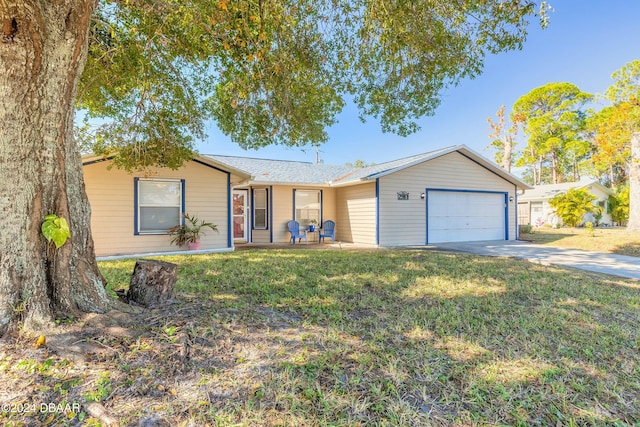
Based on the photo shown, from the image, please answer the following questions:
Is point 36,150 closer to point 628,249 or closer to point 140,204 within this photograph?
point 140,204

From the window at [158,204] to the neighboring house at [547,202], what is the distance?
22.3 meters

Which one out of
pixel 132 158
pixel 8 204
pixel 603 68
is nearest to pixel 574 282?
pixel 8 204

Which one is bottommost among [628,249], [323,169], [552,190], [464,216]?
[628,249]

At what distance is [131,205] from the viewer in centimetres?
845

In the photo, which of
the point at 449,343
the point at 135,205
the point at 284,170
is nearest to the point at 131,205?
the point at 135,205

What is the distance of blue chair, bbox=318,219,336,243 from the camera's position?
1212 centimetres

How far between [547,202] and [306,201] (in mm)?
18240

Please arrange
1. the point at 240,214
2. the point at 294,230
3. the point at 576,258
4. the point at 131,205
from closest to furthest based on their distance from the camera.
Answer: the point at 576,258 → the point at 131,205 → the point at 294,230 → the point at 240,214

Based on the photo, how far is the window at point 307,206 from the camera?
40.2 feet

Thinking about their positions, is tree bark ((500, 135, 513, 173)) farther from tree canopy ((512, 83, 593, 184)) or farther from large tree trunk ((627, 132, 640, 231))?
large tree trunk ((627, 132, 640, 231))

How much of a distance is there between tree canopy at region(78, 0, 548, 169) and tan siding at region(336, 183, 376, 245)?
4.38 metres

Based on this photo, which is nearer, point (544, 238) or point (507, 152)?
point (544, 238)

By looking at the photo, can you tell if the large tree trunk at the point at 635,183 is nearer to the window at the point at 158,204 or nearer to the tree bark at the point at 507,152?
the tree bark at the point at 507,152

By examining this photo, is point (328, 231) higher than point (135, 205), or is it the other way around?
point (135, 205)
